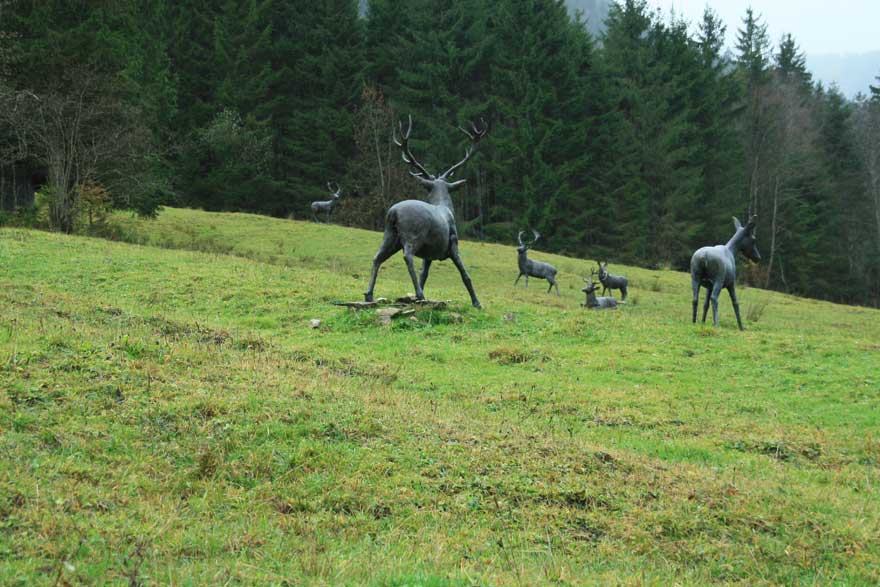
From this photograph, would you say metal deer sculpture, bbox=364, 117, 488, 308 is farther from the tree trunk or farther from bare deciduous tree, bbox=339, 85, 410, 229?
the tree trunk

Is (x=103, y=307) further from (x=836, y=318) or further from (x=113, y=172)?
(x=836, y=318)

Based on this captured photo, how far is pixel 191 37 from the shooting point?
2047 inches

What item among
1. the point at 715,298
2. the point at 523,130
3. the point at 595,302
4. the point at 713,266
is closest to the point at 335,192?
the point at 523,130

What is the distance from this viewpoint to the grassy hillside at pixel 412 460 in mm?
4473

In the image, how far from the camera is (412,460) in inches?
246

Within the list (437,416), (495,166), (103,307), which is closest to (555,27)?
(495,166)

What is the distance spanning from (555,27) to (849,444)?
48960mm

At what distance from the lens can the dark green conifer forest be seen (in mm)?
49125

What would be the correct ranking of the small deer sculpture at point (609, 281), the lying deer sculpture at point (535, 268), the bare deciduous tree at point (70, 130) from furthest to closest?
the lying deer sculpture at point (535, 268), the bare deciduous tree at point (70, 130), the small deer sculpture at point (609, 281)

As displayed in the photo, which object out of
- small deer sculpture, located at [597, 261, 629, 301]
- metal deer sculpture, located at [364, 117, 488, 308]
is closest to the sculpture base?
metal deer sculpture, located at [364, 117, 488, 308]

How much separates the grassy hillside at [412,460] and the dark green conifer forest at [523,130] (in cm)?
3349

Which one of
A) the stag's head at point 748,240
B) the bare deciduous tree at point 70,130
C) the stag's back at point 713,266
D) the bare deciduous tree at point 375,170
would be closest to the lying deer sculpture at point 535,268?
the stag's head at point 748,240

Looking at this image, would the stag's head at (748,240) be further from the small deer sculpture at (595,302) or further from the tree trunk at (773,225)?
the tree trunk at (773,225)

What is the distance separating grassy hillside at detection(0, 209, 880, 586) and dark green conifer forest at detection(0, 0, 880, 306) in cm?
3349
